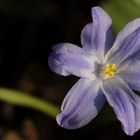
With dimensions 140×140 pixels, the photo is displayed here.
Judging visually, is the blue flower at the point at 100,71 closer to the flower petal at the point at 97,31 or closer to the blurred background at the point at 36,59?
the flower petal at the point at 97,31

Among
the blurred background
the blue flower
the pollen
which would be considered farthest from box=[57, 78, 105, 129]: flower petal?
the blurred background

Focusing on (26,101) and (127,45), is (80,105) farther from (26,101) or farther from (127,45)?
(26,101)

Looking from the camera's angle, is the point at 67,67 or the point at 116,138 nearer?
the point at 67,67

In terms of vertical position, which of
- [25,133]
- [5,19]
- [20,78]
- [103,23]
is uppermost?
[103,23]

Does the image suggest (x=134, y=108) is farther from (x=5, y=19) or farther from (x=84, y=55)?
(x=5, y=19)

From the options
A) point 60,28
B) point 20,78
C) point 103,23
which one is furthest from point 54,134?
point 103,23

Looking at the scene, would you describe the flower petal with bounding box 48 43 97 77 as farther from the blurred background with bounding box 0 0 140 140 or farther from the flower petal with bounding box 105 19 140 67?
the blurred background with bounding box 0 0 140 140

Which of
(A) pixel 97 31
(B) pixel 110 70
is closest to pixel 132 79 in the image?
(B) pixel 110 70
